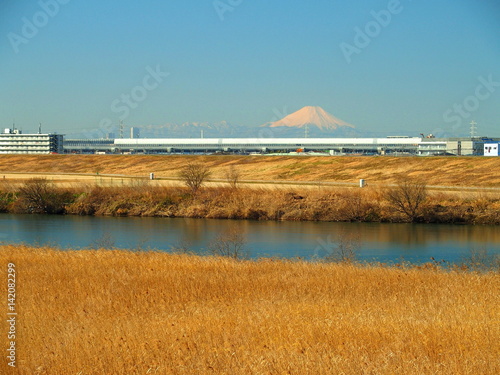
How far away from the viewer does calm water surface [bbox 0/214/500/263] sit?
25.6 meters

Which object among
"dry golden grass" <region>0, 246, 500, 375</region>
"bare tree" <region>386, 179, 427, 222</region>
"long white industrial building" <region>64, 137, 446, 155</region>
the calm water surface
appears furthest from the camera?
"long white industrial building" <region>64, 137, 446, 155</region>

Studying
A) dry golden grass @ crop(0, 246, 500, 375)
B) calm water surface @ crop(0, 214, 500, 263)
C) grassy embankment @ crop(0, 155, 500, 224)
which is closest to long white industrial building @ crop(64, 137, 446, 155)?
grassy embankment @ crop(0, 155, 500, 224)

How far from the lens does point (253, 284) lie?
42.1ft

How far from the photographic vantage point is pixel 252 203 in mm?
40156

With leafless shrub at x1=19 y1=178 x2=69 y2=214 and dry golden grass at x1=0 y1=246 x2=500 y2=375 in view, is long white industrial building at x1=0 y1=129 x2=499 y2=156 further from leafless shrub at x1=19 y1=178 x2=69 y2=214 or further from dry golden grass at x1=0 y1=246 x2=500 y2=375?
dry golden grass at x1=0 y1=246 x2=500 y2=375

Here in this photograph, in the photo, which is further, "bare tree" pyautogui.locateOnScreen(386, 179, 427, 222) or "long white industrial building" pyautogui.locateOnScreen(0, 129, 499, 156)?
"long white industrial building" pyautogui.locateOnScreen(0, 129, 499, 156)

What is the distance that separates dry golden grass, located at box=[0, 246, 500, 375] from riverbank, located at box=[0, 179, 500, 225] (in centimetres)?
2284

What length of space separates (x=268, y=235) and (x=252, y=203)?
9320 millimetres

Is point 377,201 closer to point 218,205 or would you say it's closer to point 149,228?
point 218,205

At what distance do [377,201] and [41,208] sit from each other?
23.0 meters

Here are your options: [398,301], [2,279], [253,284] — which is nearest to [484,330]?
[398,301]

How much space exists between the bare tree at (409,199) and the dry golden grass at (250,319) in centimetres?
2252

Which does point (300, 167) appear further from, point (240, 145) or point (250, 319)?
point (240, 145)

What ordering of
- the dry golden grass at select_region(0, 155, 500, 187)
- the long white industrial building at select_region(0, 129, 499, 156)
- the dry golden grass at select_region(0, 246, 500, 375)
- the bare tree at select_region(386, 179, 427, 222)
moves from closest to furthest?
the dry golden grass at select_region(0, 246, 500, 375) → the bare tree at select_region(386, 179, 427, 222) → the dry golden grass at select_region(0, 155, 500, 187) → the long white industrial building at select_region(0, 129, 499, 156)
